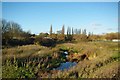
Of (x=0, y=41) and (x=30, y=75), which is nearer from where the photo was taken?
(x=30, y=75)

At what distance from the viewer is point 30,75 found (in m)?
5.79

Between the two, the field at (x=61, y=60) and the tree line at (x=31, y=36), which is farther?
the tree line at (x=31, y=36)

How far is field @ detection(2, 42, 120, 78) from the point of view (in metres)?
5.92

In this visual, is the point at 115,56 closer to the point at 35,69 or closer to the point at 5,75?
the point at 35,69

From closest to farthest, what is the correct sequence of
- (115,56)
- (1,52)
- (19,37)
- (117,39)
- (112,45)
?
(1,52) < (115,56) < (19,37) < (112,45) < (117,39)

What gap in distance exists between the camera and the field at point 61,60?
592cm

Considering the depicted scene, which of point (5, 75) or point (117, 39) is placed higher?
point (117, 39)

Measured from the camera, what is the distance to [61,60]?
945 centimetres

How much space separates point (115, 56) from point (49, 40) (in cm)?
330

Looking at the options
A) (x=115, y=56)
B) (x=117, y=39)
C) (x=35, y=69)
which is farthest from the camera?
(x=117, y=39)

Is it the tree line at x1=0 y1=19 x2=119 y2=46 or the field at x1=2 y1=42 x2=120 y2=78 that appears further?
the tree line at x1=0 y1=19 x2=119 y2=46

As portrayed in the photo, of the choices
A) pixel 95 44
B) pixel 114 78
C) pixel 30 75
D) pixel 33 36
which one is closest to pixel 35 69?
pixel 30 75

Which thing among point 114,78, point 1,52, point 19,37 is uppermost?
point 19,37

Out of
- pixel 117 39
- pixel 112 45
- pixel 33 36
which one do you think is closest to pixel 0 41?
pixel 33 36
